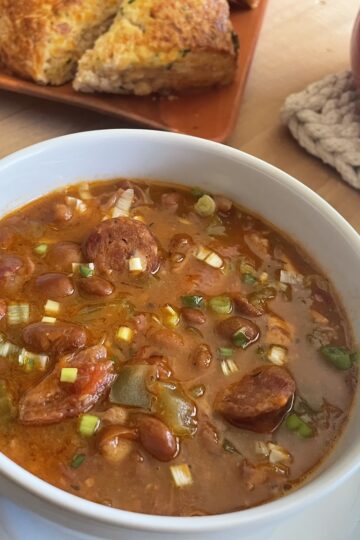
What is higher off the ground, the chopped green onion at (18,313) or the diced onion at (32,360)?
the chopped green onion at (18,313)

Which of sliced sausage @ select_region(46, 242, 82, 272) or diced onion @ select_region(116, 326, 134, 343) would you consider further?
sliced sausage @ select_region(46, 242, 82, 272)

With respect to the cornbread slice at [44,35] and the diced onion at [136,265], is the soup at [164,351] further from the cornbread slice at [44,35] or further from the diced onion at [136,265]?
the cornbread slice at [44,35]

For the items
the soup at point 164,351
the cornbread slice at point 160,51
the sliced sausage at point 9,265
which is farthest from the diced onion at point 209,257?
the cornbread slice at point 160,51

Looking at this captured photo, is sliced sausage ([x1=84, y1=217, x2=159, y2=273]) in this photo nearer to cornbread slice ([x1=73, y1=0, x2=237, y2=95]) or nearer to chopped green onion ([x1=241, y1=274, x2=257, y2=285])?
chopped green onion ([x1=241, y1=274, x2=257, y2=285])

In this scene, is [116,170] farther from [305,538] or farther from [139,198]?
[305,538]

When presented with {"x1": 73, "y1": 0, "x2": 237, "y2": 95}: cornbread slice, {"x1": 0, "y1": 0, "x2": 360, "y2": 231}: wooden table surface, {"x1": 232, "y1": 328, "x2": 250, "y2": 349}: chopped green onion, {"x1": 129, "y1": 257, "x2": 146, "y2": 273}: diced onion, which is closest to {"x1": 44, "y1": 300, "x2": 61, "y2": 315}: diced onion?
{"x1": 129, "y1": 257, "x2": 146, "y2": 273}: diced onion

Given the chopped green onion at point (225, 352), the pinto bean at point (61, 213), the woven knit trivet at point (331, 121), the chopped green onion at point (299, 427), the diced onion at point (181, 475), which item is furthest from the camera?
the woven knit trivet at point (331, 121)

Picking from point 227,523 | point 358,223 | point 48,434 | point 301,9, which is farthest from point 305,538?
point 301,9
